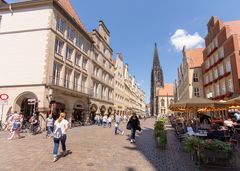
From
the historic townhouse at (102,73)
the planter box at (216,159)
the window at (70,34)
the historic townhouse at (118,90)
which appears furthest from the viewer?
the historic townhouse at (118,90)

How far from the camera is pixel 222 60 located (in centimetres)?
2478

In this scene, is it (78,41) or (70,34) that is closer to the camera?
(70,34)

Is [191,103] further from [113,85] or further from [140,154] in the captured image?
[113,85]

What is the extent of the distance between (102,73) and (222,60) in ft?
66.6

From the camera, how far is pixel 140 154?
803 cm

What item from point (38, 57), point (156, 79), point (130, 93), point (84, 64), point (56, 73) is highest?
point (156, 79)

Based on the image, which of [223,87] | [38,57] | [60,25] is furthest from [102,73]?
[223,87]

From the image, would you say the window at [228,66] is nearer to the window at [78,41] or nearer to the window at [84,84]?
the window at [84,84]

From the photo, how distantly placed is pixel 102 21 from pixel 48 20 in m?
16.6

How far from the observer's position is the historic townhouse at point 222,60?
21.3 metres

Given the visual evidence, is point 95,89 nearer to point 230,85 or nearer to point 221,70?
point 221,70

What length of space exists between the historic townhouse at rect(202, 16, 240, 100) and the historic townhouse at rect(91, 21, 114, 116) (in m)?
19.0

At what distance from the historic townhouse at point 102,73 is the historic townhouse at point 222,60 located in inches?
747

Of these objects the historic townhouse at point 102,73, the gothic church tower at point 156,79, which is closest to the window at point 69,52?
the historic townhouse at point 102,73
